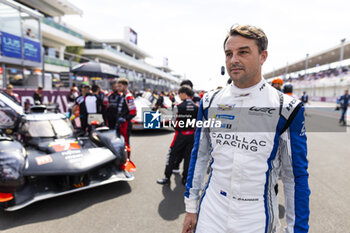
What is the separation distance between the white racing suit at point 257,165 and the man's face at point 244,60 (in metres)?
0.08

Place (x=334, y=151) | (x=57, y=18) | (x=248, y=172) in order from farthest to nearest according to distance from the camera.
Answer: (x=57, y=18), (x=334, y=151), (x=248, y=172)

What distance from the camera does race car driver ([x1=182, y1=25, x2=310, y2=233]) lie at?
109 centimetres

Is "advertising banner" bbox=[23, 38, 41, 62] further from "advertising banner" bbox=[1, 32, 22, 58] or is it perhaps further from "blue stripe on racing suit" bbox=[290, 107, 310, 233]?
"blue stripe on racing suit" bbox=[290, 107, 310, 233]

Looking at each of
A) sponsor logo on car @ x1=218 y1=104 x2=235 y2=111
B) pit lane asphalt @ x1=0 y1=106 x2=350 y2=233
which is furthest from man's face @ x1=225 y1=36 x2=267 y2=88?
pit lane asphalt @ x1=0 y1=106 x2=350 y2=233

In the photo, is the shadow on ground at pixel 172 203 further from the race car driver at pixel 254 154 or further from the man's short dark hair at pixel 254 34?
the man's short dark hair at pixel 254 34

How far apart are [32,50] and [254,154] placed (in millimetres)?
13818

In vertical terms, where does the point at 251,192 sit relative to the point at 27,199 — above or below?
above

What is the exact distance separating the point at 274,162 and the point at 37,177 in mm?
3120

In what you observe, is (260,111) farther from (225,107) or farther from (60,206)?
(60,206)

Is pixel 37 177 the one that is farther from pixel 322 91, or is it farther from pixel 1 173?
pixel 322 91

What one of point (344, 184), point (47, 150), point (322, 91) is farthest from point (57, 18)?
point (322, 91)

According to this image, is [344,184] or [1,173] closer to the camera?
[1,173]

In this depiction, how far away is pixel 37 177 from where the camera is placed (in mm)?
3080

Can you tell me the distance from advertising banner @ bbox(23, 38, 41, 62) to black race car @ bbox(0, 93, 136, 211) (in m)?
9.46
